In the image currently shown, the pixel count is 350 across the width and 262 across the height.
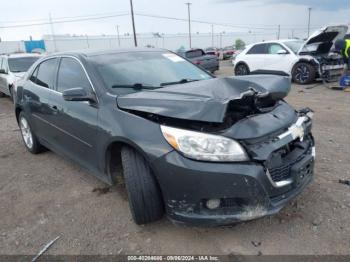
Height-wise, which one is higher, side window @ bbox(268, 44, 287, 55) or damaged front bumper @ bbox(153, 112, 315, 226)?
side window @ bbox(268, 44, 287, 55)

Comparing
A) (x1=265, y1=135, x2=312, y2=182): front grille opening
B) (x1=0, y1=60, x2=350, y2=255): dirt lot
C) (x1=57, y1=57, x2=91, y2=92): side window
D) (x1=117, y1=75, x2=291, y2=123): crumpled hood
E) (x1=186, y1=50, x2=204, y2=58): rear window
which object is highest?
(x1=57, y1=57, x2=91, y2=92): side window

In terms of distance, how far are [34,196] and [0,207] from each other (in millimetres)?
354

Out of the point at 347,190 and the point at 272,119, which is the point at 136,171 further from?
the point at 347,190

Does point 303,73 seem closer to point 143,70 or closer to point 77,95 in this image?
point 143,70

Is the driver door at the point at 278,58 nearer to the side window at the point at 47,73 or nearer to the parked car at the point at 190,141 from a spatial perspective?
the side window at the point at 47,73

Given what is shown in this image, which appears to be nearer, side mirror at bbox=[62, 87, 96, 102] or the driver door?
side mirror at bbox=[62, 87, 96, 102]

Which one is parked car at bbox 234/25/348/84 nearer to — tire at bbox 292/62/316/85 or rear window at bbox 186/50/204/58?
tire at bbox 292/62/316/85

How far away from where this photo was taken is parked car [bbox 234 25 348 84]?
9.87 metres

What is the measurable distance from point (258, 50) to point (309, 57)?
91.8 inches

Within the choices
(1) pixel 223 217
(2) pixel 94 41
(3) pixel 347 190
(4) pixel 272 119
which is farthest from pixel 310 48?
(2) pixel 94 41

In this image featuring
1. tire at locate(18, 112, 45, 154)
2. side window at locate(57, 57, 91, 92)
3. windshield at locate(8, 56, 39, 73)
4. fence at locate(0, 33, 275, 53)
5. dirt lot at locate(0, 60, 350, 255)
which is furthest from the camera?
fence at locate(0, 33, 275, 53)

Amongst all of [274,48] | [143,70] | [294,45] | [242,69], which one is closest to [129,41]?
[242,69]

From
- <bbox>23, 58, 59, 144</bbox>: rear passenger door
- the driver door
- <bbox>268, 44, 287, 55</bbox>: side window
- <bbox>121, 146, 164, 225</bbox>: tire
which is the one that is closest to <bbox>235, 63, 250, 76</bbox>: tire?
the driver door

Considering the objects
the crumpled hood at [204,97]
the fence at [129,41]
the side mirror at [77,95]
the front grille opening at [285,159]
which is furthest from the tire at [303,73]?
the fence at [129,41]
